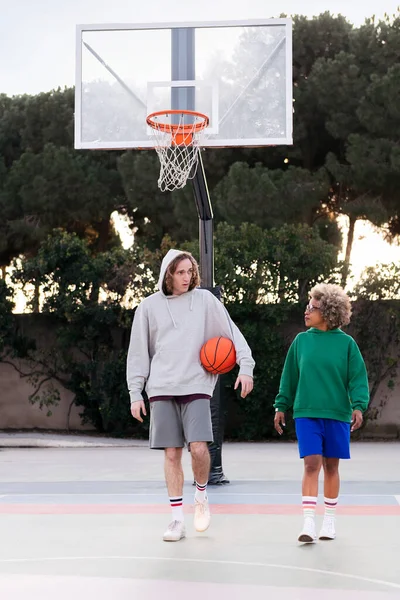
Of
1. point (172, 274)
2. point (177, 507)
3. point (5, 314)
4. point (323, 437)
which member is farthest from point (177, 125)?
point (5, 314)

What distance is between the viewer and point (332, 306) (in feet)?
23.6

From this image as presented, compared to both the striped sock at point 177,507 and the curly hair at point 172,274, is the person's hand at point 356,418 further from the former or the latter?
the curly hair at point 172,274

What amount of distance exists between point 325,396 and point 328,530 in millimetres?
918

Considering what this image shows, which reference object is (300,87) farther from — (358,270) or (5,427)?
(5,427)

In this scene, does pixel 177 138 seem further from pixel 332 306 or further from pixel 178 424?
pixel 178 424

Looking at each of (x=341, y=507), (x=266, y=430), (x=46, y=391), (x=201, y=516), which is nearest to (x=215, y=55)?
(x=341, y=507)

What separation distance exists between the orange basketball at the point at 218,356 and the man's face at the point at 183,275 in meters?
0.44

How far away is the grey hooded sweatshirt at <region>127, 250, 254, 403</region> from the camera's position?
23.6 feet

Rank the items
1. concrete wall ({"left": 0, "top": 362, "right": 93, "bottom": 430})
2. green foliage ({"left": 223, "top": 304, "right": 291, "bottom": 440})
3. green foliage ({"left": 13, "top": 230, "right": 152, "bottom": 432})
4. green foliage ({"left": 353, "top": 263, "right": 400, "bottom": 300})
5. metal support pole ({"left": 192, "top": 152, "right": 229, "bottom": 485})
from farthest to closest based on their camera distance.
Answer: concrete wall ({"left": 0, "top": 362, "right": 93, "bottom": 430})
green foliage ({"left": 13, "top": 230, "right": 152, "bottom": 432})
green foliage ({"left": 353, "top": 263, "right": 400, "bottom": 300})
green foliage ({"left": 223, "top": 304, "right": 291, "bottom": 440})
metal support pole ({"left": 192, "top": 152, "right": 229, "bottom": 485})

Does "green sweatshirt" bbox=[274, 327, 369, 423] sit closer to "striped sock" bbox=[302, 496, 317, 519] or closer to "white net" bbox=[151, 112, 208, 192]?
"striped sock" bbox=[302, 496, 317, 519]

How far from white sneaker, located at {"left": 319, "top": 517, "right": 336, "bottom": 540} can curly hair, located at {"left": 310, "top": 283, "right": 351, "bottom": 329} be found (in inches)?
51.9

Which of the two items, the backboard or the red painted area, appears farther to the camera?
the backboard

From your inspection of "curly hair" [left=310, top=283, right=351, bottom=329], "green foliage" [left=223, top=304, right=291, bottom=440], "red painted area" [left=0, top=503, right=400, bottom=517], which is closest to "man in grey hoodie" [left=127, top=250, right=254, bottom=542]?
"curly hair" [left=310, top=283, right=351, bottom=329]

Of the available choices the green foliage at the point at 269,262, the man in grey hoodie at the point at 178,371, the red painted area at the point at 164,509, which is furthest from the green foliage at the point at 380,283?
the man in grey hoodie at the point at 178,371
